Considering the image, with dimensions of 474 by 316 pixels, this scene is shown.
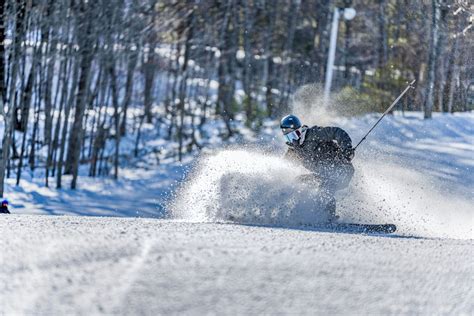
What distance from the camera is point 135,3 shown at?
25641 mm

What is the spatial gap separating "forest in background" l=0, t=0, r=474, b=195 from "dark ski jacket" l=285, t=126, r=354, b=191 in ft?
15.8

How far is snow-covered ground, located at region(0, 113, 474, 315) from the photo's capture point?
5.63 meters

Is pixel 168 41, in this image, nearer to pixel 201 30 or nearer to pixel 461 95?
pixel 201 30

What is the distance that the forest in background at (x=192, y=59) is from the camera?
22578 millimetres

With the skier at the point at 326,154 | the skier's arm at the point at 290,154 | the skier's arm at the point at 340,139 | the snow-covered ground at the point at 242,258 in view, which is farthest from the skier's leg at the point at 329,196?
the skier's arm at the point at 290,154

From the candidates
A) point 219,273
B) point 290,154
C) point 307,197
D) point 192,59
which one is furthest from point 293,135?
point 192,59

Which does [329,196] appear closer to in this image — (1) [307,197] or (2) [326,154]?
(1) [307,197]

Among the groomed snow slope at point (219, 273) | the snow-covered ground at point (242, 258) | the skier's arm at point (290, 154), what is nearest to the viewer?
the groomed snow slope at point (219, 273)

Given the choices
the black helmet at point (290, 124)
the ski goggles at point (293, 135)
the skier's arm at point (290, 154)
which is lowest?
the skier's arm at point (290, 154)

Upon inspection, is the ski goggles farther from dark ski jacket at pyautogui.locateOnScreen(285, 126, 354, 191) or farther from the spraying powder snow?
the spraying powder snow

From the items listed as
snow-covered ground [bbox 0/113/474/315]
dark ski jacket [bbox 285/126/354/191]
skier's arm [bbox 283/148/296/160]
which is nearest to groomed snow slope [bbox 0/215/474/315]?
snow-covered ground [bbox 0/113/474/315]

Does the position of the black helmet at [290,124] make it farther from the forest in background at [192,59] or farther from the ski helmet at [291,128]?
the forest in background at [192,59]

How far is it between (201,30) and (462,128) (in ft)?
38.8

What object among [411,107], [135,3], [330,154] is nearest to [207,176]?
→ [330,154]
